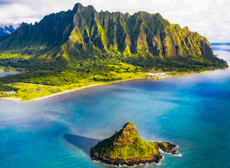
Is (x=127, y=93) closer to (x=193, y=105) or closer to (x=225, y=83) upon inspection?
(x=193, y=105)

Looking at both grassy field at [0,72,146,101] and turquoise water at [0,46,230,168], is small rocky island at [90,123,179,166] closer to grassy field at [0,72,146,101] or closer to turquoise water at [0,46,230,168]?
turquoise water at [0,46,230,168]

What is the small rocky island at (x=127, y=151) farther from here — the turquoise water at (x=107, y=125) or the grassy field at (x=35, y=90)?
the grassy field at (x=35, y=90)

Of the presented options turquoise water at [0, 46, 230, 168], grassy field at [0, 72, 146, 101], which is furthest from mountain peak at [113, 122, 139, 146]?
grassy field at [0, 72, 146, 101]

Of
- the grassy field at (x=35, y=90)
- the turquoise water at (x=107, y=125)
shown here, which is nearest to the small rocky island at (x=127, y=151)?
the turquoise water at (x=107, y=125)

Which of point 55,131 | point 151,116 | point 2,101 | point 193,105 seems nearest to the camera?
point 55,131

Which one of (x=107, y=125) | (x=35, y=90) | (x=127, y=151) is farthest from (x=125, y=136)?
(x=35, y=90)

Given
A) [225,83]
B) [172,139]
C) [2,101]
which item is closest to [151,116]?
[172,139]
